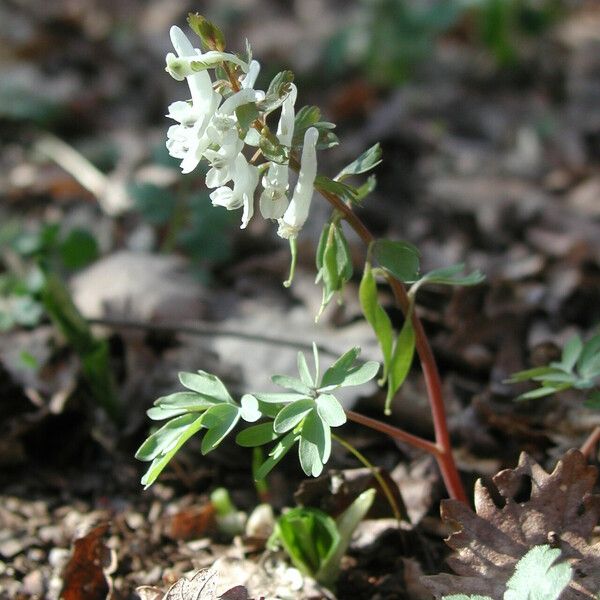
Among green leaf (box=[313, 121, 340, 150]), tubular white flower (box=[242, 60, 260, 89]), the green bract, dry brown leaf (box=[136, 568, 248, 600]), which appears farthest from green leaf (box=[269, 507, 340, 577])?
tubular white flower (box=[242, 60, 260, 89])

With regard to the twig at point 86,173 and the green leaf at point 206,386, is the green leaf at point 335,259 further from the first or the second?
the twig at point 86,173

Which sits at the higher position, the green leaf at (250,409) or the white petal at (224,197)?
the white petal at (224,197)

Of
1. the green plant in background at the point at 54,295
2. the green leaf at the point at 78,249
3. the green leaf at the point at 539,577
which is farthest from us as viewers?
the green leaf at the point at 78,249

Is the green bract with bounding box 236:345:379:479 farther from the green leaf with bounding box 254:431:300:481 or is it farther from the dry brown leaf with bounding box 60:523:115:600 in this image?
the dry brown leaf with bounding box 60:523:115:600

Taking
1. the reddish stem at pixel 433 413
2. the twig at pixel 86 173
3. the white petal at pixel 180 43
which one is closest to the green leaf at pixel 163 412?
the reddish stem at pixel 433 413

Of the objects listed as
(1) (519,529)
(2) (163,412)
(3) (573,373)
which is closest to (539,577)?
(1) (519,529)

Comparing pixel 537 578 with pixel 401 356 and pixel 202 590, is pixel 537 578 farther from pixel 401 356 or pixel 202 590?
pixel 202 590

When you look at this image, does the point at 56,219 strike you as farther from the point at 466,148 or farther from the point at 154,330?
the point at 466,148

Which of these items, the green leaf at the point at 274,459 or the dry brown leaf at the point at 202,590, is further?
the dry brown leaf at the point at 202,590
